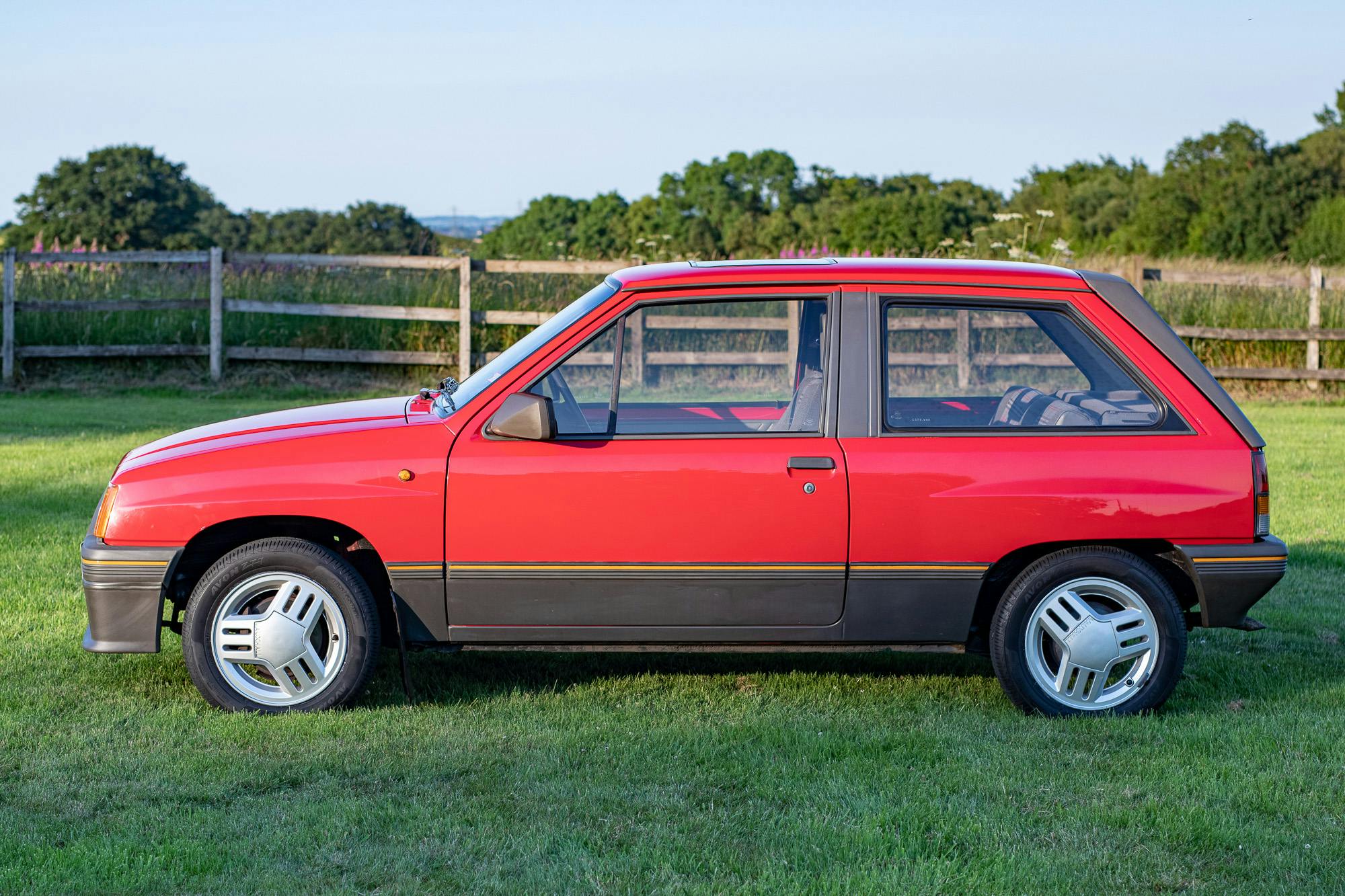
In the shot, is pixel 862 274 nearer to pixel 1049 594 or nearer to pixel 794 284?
pixel 794 284

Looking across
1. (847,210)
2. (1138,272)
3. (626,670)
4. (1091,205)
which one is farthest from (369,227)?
(626,670)

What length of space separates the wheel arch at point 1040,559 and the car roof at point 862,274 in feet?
3.20

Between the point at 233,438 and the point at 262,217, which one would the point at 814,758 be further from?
the point at 262,217

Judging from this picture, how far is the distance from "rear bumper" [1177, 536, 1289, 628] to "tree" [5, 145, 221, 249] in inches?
2688

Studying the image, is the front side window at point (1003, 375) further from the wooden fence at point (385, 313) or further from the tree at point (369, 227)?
the tree at point (369, 227)

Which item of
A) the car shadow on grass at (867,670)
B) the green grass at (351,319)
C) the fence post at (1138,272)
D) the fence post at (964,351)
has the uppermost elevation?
the fence post at (1138,272)

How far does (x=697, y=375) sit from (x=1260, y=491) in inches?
85.8

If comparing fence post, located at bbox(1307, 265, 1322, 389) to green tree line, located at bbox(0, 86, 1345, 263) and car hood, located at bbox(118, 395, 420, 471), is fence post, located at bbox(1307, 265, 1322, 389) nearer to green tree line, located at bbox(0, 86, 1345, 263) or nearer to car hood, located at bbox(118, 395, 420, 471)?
green tree line, located at bbox(0, 86, 1345, 263)

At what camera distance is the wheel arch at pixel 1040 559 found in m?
4.86

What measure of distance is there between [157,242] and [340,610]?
70069 millimetres

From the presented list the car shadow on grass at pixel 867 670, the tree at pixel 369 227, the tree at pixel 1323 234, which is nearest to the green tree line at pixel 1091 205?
the tree at pixel 1323 234

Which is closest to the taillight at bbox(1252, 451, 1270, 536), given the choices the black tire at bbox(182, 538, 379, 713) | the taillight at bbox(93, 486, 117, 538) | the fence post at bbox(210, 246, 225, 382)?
the black tire at bbox(182, 538, 379, 713)

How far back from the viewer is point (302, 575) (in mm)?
4773

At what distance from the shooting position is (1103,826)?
383 centimetres
